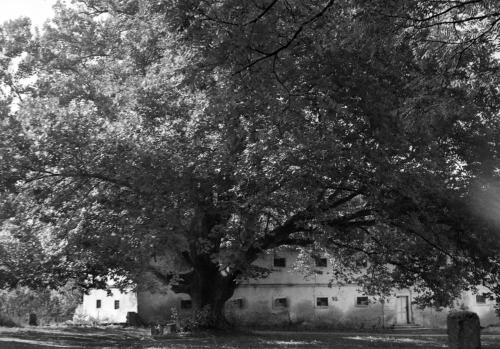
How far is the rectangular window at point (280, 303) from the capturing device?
3388cm

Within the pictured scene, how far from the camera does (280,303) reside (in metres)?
34.0

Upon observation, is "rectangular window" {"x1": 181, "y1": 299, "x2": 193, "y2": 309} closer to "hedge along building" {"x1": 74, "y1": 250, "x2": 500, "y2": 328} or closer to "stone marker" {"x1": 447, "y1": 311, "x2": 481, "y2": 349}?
"hedge along building" {"x1": 74, "y1": 250, "x2": 500, "y2": 328}

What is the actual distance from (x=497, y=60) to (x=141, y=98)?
9204mm

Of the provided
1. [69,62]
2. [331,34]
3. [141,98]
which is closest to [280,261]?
[69,62]

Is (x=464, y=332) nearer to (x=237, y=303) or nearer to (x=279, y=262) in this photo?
(x=237, y=303)

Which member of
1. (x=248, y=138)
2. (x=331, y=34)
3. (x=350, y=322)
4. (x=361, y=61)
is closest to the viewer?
(x=331, y=34)

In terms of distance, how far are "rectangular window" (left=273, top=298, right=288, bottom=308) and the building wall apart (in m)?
8.56

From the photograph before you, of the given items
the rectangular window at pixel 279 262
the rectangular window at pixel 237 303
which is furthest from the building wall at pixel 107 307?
the rectangular window at pixel 279 262

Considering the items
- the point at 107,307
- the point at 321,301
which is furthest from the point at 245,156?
the point at 107,307

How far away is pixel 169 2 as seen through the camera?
23.6 ft

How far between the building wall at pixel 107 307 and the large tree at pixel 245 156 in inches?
527

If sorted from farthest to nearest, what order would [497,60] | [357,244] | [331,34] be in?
1. [357,244]
2. [331,34]
3. [497,60]

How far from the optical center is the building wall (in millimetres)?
33125

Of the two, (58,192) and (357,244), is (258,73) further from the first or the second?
(357,244)
